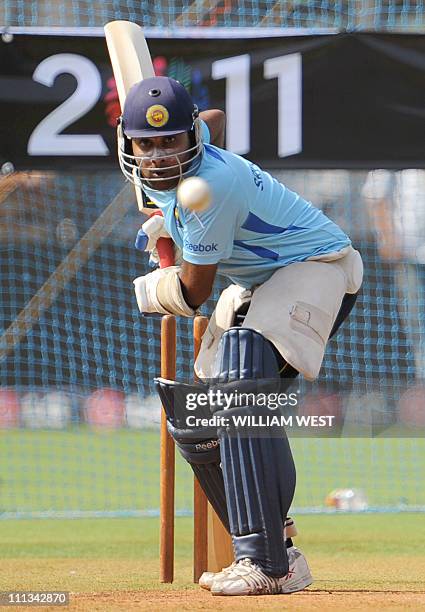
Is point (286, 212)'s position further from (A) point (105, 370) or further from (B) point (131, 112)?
(A) point (105, 370)

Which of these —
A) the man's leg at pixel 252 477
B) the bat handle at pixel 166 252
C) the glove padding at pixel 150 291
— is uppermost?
the bat handle at pixel 166 252

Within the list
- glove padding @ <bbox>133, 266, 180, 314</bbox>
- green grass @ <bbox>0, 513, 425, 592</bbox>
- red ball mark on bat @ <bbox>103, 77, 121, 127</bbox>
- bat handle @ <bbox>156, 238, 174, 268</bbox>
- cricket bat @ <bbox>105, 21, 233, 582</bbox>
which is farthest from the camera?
red ball mark on bat @ <bbox>103, 77, 121, 127</bbox>

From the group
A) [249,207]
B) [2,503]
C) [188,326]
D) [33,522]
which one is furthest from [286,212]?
[188,326]

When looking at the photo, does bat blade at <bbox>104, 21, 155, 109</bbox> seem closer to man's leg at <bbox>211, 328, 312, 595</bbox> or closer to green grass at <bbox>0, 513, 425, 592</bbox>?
man's leg at <bbox>211, 328, 312, 595</bbox>

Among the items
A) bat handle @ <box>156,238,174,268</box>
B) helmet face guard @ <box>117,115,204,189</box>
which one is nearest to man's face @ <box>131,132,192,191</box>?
helmet face guard @ <box>117,115,204,189</box>

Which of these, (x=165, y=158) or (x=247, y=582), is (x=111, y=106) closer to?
(x=165, y=158)

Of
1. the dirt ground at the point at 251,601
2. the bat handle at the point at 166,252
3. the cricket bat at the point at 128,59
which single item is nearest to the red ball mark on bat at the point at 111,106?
the cricket bat at the point at 128,59

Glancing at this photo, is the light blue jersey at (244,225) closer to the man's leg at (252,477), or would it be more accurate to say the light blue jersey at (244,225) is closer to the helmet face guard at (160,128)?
the helmet face guard at (160,128)

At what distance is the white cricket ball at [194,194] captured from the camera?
3607 millimetres

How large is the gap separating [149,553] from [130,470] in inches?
175

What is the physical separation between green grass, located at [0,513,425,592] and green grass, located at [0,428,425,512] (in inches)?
28.9

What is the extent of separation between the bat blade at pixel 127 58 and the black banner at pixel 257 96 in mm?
2158

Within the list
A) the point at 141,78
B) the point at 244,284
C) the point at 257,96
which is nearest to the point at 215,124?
the point at 141,78

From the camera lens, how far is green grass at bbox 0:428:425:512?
905 cm
